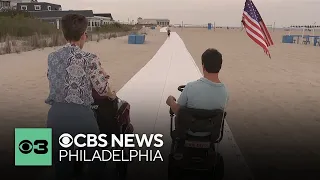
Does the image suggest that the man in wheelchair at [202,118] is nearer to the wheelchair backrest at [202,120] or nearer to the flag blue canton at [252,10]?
the wheelchair backrest at [202,120]

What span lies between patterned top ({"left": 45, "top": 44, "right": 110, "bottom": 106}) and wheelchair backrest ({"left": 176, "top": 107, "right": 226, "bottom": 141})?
103 cm

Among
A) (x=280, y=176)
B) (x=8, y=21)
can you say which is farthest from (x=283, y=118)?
(x=8, y=21)

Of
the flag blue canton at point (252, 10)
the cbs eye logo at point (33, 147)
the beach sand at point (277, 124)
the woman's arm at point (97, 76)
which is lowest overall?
the beach sand at point (277, 124)

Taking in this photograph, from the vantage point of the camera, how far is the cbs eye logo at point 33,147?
12.1 ft

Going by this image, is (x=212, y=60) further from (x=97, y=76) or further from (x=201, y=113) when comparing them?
(x=97, y=76)

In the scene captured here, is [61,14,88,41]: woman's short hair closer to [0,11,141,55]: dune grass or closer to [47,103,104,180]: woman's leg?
[47,103,104,180]: woman's leg

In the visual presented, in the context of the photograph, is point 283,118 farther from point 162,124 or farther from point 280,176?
point 280,176

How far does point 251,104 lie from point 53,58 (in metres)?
6.26

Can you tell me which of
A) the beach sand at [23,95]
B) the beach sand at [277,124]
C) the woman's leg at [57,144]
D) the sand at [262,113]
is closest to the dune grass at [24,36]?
the beach sand at [23,95]

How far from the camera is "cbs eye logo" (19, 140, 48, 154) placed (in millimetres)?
3688

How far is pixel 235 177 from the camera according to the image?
4102 mm

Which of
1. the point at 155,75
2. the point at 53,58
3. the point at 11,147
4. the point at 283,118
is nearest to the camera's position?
the point at 53,58

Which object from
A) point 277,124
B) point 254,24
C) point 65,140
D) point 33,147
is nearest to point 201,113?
point 65,140

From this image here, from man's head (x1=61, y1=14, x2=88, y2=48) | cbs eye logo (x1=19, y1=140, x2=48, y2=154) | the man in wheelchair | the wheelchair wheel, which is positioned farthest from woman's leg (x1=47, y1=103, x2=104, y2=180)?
the wheelchair wheel
